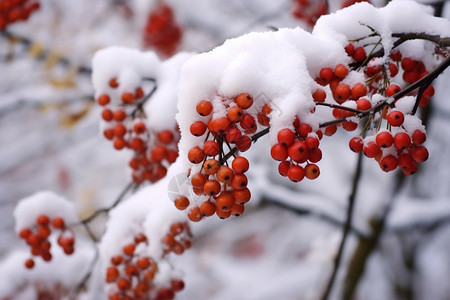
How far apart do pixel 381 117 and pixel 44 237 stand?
1.75m

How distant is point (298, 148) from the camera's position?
38.8 inches

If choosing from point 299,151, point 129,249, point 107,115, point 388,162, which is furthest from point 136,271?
point 388,162

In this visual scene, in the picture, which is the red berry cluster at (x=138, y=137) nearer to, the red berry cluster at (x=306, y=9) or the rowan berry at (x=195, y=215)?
the rowan berry at (x=195, y=215)

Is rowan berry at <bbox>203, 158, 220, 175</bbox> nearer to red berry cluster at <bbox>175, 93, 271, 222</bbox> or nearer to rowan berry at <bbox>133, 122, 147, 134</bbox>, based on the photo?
red berry cluster at <bbox>175, 93, 271, 222</bbox>

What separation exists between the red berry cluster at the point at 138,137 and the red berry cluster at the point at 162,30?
2.23 m

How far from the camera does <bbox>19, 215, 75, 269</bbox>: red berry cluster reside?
6.32ft

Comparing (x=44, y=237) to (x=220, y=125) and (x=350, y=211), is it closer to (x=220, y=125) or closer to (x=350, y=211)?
(x=220, y=125)

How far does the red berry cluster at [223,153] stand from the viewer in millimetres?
1025

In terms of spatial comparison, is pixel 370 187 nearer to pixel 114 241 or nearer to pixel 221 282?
pixel 221 282

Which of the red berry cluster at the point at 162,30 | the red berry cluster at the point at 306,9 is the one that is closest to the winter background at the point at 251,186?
the red berry cluster at the point at 306,9

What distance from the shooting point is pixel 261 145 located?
6086 mm

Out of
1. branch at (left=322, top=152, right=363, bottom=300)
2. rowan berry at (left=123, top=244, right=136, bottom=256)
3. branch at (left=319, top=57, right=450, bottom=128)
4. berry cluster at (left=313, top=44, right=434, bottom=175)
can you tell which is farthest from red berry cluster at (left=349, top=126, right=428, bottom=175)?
rowan berry at (left=123, top=244, right=136, bottom=256)

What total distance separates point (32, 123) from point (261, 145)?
5512mm

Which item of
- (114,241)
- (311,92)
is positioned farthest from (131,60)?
(311,92)
